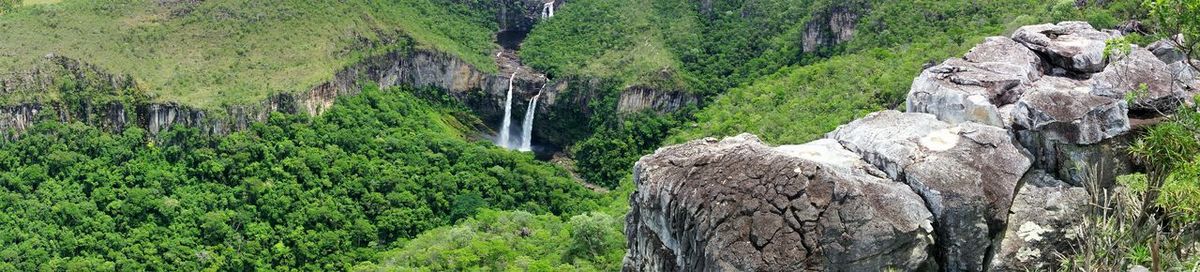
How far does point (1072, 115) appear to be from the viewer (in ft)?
77.4

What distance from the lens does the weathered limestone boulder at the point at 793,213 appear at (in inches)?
878

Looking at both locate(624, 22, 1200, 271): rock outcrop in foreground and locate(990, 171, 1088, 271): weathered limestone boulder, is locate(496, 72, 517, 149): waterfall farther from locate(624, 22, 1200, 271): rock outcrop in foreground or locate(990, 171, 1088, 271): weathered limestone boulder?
locate(990, 171, 1088, 271): weathered limestone boulder


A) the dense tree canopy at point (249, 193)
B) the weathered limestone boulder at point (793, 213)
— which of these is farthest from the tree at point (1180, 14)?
the dense tree canopy at point (249, 193)

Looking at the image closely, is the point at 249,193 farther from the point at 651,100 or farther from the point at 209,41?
the point at 651,100

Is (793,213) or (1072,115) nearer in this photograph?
(793,213)

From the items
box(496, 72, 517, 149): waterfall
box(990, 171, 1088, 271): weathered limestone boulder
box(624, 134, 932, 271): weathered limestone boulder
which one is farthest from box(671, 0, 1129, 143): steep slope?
box(990, 171, 1088, 271): weathered limestone boulder

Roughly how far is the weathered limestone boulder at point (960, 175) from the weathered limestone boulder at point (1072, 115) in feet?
2.13

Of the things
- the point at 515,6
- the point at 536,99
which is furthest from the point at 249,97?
the point at 515,6

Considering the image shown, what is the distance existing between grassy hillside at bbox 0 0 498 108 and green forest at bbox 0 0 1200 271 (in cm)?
18

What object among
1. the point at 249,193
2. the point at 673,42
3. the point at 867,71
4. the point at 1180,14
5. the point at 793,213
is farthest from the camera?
the point at 673,42

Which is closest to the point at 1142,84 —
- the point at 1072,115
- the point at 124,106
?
the point at 1072,115

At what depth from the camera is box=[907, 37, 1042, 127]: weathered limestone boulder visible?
25297mm

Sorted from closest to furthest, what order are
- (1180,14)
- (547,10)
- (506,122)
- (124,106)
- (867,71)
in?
(1180,14) < (867,71) < (124,106) < (506,122) < (547,10)

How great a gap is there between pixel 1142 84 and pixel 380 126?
58.4m
